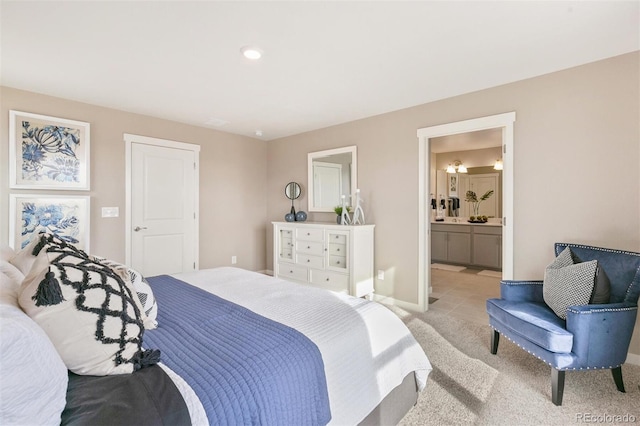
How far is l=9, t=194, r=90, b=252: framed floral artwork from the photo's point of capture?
3061 mm

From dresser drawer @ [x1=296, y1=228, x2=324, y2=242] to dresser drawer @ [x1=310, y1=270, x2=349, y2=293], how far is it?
44 centimetres

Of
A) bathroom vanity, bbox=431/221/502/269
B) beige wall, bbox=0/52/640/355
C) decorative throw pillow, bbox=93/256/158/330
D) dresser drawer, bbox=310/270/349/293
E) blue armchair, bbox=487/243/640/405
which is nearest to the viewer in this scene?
decorative throw pillow, bbox=93/256/158/330

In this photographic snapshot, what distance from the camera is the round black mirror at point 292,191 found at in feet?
16.0

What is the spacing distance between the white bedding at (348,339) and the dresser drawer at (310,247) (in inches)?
76.5

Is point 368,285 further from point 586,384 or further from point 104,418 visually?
point 104,418

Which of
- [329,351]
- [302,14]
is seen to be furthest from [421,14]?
[329,351]

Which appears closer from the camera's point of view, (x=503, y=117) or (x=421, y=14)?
(x=421, y=14)

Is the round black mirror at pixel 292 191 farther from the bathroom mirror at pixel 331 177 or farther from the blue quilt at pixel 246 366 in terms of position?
the blue quilt at pixel 246 366

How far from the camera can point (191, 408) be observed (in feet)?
3.01

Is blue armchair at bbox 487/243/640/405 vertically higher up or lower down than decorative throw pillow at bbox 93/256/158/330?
lower down

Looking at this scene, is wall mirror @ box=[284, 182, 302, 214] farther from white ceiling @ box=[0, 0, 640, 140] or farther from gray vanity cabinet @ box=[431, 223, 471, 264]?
gray vanity cabinet @ box=[431, 223, 471, 264]

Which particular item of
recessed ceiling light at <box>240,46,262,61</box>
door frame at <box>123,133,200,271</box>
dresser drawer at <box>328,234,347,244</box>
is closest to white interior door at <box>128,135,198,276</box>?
door frame at <box>123,133,200,271</box>

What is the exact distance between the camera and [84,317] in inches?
38.5

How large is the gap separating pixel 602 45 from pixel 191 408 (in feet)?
11.0
